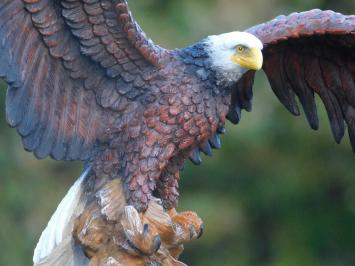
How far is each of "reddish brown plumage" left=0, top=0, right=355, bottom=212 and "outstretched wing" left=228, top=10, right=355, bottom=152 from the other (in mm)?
289

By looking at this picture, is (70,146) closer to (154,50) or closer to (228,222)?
(154,50)

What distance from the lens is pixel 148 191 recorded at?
4598 millimetres

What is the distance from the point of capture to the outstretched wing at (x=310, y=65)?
15.7 feet

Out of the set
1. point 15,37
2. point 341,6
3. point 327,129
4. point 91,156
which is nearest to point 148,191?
point 91,156

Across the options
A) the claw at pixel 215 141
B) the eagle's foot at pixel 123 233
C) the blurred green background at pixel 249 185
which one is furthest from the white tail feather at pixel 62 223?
the blurred green background at pixel 249 185

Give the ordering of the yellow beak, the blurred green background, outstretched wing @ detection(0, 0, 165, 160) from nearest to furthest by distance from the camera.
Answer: outstretched wing @ detection(0, 0, 165, 160) < the yellow beak < the blurred green background

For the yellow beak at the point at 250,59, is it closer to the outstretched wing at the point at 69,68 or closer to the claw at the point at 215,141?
the outstretched wing at the point at 69,68

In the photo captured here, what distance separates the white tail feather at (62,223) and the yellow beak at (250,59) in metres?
0.52

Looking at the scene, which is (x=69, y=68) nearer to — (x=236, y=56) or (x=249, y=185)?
(x=236, y=56)

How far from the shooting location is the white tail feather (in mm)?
4652

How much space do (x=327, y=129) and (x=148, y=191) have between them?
418cm

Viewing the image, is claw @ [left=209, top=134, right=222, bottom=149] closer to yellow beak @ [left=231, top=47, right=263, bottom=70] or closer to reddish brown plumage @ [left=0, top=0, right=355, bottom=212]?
reddish brown plumage @ [left=0, top=0, right=355, bottom=212]

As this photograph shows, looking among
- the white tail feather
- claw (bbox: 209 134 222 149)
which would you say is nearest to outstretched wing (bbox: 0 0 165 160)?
the white tail feather

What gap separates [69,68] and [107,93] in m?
0.13
